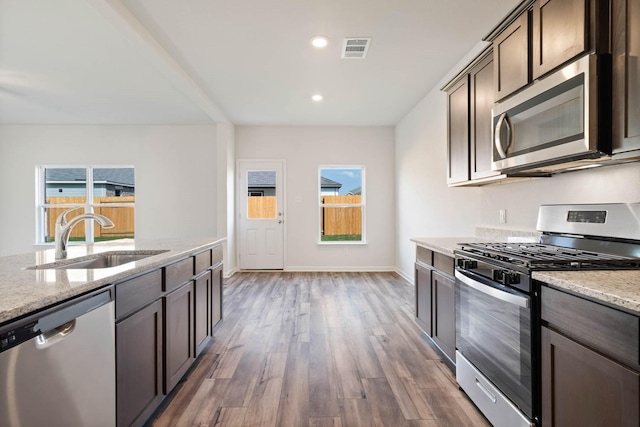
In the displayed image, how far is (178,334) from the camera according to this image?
2.02 metres

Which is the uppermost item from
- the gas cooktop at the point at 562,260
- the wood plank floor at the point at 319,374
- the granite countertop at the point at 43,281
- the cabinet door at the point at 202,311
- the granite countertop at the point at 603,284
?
the gas cooktop at the point at 562,260

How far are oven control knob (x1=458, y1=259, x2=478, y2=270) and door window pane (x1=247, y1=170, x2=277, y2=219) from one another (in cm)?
438

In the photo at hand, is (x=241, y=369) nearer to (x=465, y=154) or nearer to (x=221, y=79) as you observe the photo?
(x=465, y=154)

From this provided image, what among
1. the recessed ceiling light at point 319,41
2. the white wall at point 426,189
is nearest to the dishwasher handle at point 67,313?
the recessed ceiling light at point 319,41

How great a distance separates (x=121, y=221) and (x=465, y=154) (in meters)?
6.06

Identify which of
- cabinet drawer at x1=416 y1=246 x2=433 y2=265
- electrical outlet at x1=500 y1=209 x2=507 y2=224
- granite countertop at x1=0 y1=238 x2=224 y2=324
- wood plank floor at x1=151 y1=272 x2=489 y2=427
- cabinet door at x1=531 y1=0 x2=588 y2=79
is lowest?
wood plank floor at x1=151 y1=272 x2=489 y2=427

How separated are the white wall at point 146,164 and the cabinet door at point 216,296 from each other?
10.2 ft

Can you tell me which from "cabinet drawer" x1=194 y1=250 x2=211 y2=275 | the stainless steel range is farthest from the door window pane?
the stainless steel range

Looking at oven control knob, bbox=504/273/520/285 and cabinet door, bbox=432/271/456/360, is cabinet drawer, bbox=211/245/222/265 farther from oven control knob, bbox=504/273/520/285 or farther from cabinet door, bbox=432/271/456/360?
oven control knob, bbox=504/273/520/285

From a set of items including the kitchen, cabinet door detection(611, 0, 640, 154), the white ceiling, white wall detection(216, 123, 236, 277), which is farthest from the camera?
the kitchen

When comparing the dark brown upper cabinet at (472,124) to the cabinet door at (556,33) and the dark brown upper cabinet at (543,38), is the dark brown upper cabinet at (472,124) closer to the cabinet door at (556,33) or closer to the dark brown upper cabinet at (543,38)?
the dark brown upper cabinet at (543,38)

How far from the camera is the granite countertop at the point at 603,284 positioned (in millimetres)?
930

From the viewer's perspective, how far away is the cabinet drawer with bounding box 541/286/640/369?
91cm

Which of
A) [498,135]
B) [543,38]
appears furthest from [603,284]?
[543,38]
